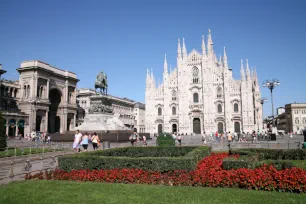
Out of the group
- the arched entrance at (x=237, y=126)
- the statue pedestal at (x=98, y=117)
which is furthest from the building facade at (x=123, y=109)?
the statue pedestal at (x=98, y=117)

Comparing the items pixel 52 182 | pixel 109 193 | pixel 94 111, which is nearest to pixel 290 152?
pixel 109 193

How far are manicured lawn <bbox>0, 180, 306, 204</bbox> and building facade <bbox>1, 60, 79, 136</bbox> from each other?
45.4m

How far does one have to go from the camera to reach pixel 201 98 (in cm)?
6075

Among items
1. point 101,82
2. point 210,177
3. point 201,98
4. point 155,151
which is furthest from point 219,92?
point 210,177

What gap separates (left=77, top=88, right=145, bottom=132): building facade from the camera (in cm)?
7656

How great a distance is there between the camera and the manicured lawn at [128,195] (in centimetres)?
672

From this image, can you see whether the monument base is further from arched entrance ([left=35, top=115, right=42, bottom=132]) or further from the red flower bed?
arched entrance ([left=35, top=115, right=42, bottom=132])

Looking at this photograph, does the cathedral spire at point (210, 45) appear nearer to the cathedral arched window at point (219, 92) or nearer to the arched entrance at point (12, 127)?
the cathedral arched window at point (219, 92)

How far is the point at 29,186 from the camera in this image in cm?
845

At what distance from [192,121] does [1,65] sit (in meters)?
43.3

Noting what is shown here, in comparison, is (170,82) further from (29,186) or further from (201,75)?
(29,186)

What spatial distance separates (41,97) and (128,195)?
5156 cm

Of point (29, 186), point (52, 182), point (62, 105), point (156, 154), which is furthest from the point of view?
point (62, 105)

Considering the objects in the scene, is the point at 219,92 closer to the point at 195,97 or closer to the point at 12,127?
the point at 195,97
